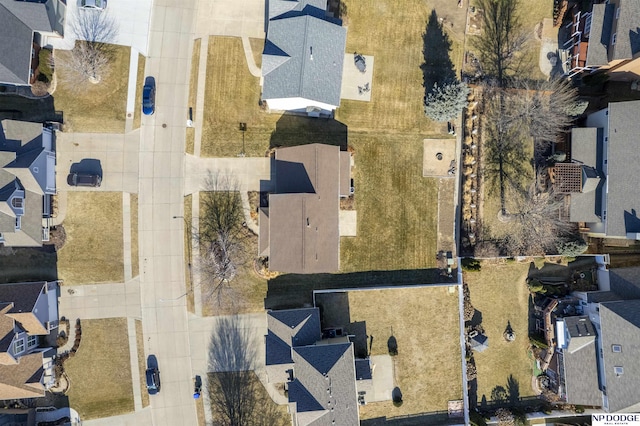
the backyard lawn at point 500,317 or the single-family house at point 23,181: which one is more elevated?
the single-family house at point 23,181

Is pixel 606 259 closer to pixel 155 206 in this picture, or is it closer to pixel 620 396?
pixel 620 396

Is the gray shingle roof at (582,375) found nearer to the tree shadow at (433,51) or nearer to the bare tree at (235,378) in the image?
the bare tree at (235,378)

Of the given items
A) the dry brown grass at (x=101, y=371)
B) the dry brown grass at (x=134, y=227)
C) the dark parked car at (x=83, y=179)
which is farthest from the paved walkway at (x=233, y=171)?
the dry brown grass at (x=101, y=371)

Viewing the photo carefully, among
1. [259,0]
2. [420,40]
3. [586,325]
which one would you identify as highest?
[259,0]

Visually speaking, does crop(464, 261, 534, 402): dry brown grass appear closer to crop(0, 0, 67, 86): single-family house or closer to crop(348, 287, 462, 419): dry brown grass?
crop(348, 287, 462, 419): dry brown grass

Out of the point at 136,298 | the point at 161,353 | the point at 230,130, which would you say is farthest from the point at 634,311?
the point at 136,298

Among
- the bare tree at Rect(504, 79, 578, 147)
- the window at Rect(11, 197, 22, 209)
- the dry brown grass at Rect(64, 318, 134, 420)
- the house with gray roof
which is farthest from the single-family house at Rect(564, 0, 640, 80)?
the window at Rect(11, 197, 22, 209)
